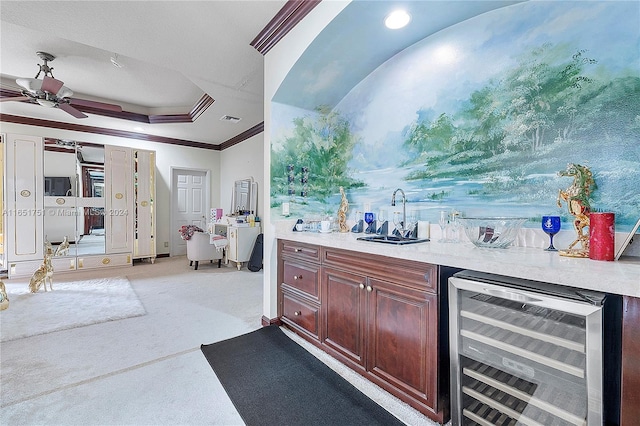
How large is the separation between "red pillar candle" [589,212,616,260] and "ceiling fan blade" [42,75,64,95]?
16.0 ft

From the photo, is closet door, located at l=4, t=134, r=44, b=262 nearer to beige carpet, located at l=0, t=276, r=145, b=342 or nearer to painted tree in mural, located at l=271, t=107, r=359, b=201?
beige carpet, located at l=0, t=276, r=145, b=342

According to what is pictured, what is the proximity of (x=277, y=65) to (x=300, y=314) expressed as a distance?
2.25 meters

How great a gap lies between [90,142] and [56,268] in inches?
90.4

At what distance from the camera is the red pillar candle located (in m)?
1.18

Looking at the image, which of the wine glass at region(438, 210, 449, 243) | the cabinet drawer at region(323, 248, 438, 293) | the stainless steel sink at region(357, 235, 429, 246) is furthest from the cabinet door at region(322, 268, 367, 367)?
the wine glass at region(438, 210, 449, 243)

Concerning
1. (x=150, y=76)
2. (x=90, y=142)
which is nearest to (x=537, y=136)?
(x=150, y=76)

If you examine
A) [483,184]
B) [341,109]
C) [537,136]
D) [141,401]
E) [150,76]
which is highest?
[150,76]

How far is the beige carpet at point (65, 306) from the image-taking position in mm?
2684

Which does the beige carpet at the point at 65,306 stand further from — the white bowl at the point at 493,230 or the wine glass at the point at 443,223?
the white bowl at the point at 493,230

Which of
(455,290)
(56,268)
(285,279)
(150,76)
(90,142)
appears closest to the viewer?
(455,290)

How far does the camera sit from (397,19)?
192 centimetres

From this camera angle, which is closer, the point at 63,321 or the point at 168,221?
the point at 63,321

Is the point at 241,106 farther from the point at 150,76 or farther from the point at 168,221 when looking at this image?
the point at 168,221

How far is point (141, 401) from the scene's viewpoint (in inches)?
64.8
